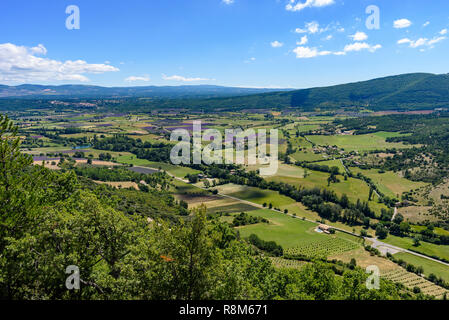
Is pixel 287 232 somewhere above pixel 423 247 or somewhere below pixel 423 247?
above

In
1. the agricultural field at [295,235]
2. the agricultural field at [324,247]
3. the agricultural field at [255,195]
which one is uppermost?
the agricultural field at [255,195]

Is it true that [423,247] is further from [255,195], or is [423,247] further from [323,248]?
[255,195]

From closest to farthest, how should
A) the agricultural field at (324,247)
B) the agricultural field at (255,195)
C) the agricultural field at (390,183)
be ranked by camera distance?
the agricultural field at (324,247)
the agricultural field at (255,195)
the agricultural field at (390,183)

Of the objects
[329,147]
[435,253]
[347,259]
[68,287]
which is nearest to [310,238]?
[347,259]

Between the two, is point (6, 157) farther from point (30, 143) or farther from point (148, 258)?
point (30, 143)

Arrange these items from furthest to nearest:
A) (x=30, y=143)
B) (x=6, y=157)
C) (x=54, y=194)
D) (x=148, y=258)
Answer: (x=30, y=143)
(x=54, y=194)
(x=6, y=157)
(x=148, y=258)

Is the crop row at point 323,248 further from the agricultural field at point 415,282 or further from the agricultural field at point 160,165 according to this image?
the agricultural field at point 160,165

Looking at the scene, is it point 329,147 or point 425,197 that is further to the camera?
point 329,147

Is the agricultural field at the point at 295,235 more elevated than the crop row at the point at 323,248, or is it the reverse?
the agricultural field at the point at 295,235

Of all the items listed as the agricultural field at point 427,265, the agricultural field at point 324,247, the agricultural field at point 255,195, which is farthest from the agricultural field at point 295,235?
the agricultural field at point 255,195

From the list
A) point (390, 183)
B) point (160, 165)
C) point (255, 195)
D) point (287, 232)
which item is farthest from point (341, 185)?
point (160, 165)

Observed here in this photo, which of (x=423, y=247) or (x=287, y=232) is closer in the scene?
(x=423, y=247)
